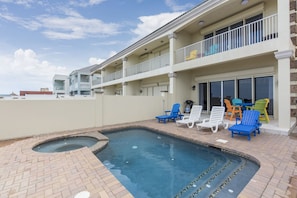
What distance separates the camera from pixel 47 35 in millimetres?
14602

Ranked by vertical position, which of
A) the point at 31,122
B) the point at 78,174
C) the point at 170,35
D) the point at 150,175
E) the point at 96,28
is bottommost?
the point at 150,175

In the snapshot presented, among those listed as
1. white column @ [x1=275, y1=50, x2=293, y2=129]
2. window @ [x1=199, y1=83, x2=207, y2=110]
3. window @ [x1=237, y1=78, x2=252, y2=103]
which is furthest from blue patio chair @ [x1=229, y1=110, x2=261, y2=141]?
window @ [x1=199, y1=83, x2=207, y2=110]

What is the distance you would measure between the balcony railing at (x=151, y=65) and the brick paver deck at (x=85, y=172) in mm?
9384

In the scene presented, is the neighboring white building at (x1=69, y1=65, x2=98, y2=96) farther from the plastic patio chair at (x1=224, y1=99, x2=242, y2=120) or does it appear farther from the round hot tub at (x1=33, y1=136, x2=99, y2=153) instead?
the plastic patio chair at (x1=224, y1=99, x2=242, y2=120)

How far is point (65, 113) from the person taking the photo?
797cm

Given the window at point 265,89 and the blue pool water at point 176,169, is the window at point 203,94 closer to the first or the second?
the window at point 265,89

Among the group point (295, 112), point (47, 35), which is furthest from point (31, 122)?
point (295, 112)

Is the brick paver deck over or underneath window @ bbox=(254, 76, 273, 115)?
underneath

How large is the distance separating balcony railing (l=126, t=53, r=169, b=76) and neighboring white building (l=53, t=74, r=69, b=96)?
3134cm

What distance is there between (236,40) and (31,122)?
38.5 feet

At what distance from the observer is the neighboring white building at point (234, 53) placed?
6.27m

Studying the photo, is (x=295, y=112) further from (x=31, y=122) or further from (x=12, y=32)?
(x=12, y=32)

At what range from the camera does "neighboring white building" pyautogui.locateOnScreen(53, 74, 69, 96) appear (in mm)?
42094

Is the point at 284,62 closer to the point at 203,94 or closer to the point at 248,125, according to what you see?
→ the point at 248,125
